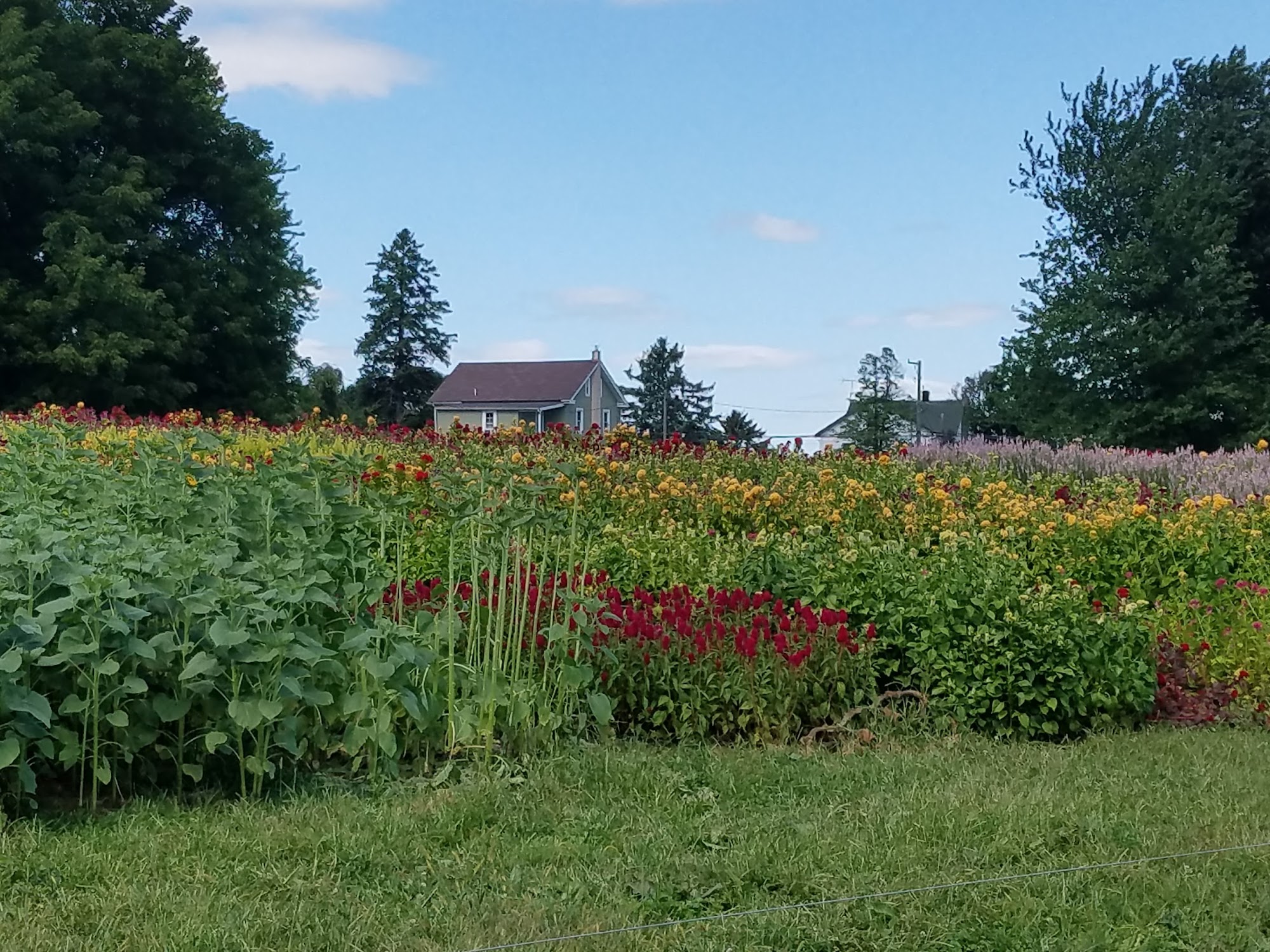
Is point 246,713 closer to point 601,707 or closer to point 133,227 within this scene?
point 601,707

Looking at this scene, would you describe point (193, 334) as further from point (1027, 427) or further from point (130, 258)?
point (1027, 427)

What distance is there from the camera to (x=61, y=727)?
305 centimetres

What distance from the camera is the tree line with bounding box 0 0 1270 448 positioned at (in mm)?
21109

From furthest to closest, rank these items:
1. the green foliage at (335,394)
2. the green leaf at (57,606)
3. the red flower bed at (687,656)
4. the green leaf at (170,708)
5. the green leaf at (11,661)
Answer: the green foliage at (335,394), the red flower bed at (687,656), the green leaf at (170,708), the green leaf at (57,606), the green leaf at (11,661)

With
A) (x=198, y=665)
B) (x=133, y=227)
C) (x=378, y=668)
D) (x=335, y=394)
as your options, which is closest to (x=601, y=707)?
(x=378, y=668)

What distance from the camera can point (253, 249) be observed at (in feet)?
80.5

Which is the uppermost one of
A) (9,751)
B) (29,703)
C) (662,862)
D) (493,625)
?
(493,625)

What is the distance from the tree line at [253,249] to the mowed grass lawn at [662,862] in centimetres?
1927

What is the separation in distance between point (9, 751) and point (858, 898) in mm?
2170

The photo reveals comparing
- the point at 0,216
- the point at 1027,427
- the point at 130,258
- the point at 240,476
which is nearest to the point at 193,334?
the point at 130,258

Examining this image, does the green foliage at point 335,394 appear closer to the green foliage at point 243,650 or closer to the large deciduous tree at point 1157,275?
the large deciduous tree at point 1157,275

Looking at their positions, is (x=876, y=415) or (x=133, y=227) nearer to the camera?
(x=133, y=227)

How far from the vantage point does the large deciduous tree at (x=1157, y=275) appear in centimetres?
2264

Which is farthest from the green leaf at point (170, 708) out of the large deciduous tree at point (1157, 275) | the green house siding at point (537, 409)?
the green house siding at point (537, 409)
